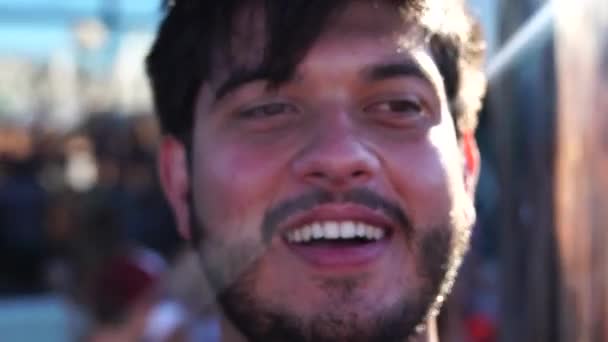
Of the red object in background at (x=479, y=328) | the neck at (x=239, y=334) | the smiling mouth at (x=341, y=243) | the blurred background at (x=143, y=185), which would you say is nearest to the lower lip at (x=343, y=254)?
the smiling mouth at (x=341, y=243)

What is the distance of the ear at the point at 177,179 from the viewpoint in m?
1.71

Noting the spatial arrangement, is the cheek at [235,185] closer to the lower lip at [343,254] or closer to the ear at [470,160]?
the lower lip at [343,254]

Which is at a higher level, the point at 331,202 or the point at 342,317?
the point at 331,202

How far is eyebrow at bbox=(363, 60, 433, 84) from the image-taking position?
1.55 m

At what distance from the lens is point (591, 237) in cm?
198

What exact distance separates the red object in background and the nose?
4.61 ft

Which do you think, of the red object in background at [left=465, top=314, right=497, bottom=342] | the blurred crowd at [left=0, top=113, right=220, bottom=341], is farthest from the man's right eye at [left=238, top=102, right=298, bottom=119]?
the blurred crowd at [left=0, top=113, right=220, bottom=341]

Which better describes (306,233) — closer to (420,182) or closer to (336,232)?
(336,232)

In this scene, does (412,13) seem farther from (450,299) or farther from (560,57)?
(450,299)

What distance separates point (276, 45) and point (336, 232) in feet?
0.82

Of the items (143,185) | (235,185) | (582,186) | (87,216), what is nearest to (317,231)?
(235,185)

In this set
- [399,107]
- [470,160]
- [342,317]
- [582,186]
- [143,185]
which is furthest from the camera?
[143,185]

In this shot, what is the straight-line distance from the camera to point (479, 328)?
3.02m

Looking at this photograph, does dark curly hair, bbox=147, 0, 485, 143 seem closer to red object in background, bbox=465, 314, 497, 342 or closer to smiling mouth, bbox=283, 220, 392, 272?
smiling mouth, bbox=283, 220, 392, 272
